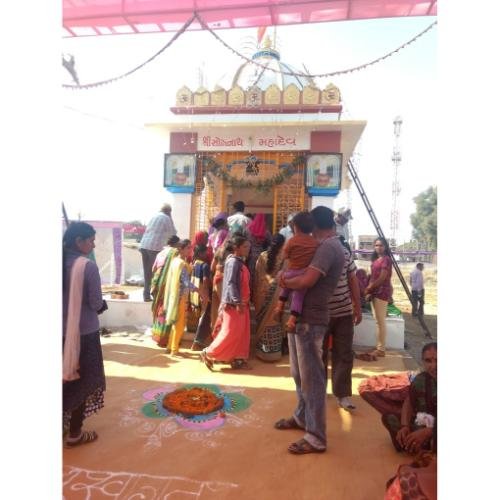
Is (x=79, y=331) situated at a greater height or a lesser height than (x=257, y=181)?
lesser

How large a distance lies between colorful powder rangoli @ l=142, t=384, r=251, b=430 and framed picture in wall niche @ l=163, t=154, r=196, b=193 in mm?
5997

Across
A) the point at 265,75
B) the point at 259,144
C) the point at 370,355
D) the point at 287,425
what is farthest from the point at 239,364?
the point at 265,75

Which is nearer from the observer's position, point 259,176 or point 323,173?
point 323,173

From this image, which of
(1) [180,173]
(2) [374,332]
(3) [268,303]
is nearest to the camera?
(3) [268,303]

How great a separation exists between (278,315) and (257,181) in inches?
249

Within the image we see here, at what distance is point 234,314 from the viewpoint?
474 centimetres

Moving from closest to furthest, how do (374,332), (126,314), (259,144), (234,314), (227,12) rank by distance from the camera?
1. (227,12)
2. (234,314)
3. (374,332)
4. (126,314)
5. (259,144)

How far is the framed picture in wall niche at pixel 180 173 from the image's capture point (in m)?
9.16

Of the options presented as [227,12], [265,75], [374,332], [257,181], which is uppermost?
[265,75]

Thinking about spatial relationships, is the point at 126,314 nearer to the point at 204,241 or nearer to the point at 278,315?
the point at 204,241

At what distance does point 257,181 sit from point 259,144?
0.85 metres

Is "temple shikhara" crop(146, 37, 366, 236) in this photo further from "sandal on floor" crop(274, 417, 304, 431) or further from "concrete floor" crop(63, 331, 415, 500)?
"sandal on floor" crop(274, 417, 304, 431)

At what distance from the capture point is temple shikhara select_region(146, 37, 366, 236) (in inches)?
341
